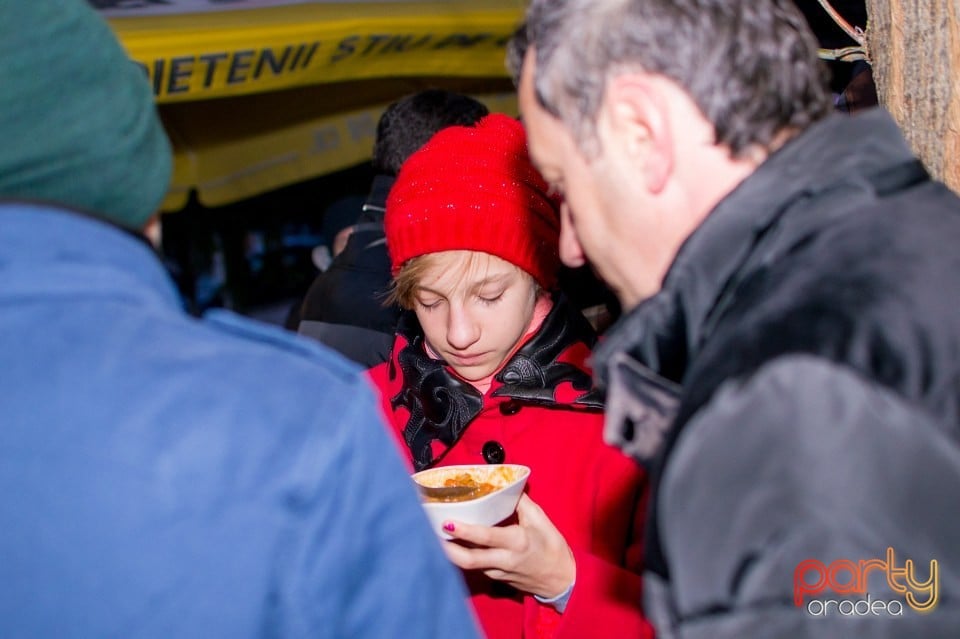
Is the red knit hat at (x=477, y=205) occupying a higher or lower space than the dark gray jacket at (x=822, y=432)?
lower

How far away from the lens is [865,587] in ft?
3.17

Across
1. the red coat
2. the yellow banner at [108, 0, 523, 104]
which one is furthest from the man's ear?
the yellow banner at [108, 0, 523, 104]

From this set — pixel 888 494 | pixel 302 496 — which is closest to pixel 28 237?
pixel 302 496

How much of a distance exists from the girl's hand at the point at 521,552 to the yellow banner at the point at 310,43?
2967 mm

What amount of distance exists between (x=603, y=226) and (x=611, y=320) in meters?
1.83

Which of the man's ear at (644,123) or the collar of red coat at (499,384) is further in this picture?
the collar of red coat at (499,384)

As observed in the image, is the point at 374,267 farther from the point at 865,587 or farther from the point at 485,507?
the point at 865,587

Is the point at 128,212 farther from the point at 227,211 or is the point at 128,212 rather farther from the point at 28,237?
the point at 227,211

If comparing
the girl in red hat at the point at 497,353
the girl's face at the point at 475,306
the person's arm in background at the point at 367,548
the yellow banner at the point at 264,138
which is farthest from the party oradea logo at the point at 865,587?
the yellow banner at the point at 264,138

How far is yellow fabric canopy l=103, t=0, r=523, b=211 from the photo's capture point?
4.29 metres

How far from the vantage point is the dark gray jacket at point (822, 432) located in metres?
0.95

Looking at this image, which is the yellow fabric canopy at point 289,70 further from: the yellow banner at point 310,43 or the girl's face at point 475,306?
the girl's face at point 475,306

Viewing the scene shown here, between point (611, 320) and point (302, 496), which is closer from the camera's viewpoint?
point (302, 496)

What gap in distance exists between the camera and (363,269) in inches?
134
